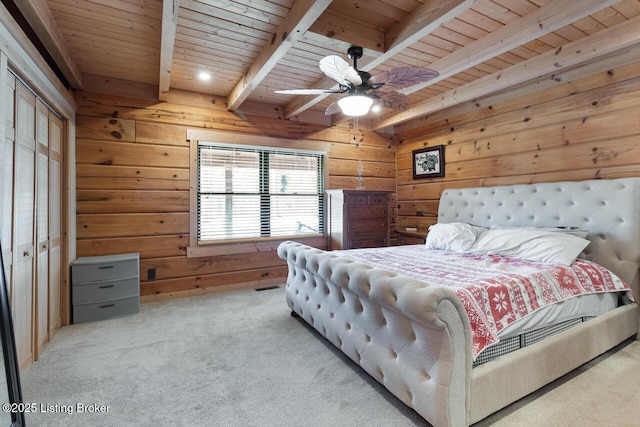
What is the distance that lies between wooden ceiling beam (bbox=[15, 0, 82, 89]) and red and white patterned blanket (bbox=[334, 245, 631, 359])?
2.92 meters

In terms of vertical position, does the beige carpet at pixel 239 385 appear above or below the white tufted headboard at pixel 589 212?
below

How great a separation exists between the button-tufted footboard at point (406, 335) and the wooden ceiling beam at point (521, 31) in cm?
219

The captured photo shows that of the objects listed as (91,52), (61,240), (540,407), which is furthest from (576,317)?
(91,52)

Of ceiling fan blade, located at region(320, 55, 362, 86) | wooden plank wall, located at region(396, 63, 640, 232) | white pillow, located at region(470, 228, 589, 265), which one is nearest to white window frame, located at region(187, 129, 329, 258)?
wooden plank wall, located at region(396, 63, 640, 232)

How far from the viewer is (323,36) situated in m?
2.27

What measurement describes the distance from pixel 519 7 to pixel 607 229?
6.57 ft

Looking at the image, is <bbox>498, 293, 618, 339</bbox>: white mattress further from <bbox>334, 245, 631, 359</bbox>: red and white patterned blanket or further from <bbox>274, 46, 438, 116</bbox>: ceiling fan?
<bbox>274, 46, 438, 116</bbox>: ceiling fan

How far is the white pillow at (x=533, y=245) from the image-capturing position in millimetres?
2383

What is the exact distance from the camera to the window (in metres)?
4.01

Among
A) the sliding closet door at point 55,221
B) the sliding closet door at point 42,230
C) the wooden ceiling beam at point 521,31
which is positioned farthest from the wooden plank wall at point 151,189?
the wooden ceiling beam at point 521,31

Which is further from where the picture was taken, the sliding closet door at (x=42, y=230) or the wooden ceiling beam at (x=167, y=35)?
the sliding closet door at (x=42, y=230)

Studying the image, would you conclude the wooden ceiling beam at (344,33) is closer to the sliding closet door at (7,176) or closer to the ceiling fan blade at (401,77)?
the ceiling fan blade at (401,77)

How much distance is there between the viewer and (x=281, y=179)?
4.49 metres

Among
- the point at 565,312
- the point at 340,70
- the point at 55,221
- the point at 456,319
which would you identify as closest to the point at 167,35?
the point at 340,70
